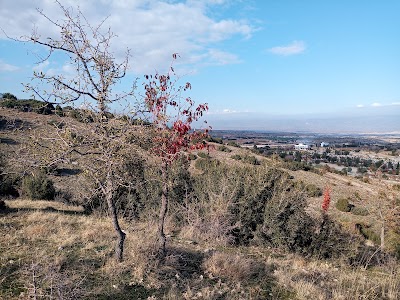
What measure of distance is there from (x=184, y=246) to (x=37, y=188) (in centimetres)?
1116

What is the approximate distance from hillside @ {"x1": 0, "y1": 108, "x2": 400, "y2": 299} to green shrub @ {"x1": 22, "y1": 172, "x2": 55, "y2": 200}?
3.61 meters

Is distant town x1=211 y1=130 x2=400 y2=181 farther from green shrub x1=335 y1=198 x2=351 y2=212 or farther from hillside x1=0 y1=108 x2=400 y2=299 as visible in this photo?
hillside x1=0 y1=108 x2=400 y2=299

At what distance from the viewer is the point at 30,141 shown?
5.26 meters

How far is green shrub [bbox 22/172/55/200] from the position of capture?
16297 millimetres

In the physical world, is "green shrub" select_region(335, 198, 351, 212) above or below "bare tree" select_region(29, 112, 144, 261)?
below

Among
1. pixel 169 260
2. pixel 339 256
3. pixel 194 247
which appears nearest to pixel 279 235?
pixel 339 256

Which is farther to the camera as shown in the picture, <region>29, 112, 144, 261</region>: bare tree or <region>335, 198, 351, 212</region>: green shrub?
<region>335, 198, 351, 212</region>: green shrub

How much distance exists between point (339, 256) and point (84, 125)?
31.0ft

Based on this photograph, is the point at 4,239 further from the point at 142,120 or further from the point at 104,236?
the point at 142,120

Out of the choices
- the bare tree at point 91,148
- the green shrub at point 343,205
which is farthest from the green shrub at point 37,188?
the green shrub at point 343,205

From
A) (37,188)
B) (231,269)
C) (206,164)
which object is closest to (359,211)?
(206,164)

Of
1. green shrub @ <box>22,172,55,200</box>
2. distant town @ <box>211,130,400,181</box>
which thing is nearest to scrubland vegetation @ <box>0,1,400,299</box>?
green shrub @ <box>22,172,55,200</box>

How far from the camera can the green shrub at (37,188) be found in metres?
16.3

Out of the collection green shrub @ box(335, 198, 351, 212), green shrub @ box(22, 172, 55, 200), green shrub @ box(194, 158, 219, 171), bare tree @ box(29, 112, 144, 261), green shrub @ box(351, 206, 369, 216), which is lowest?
green shrub @ box(351, 206, 369, 216)
